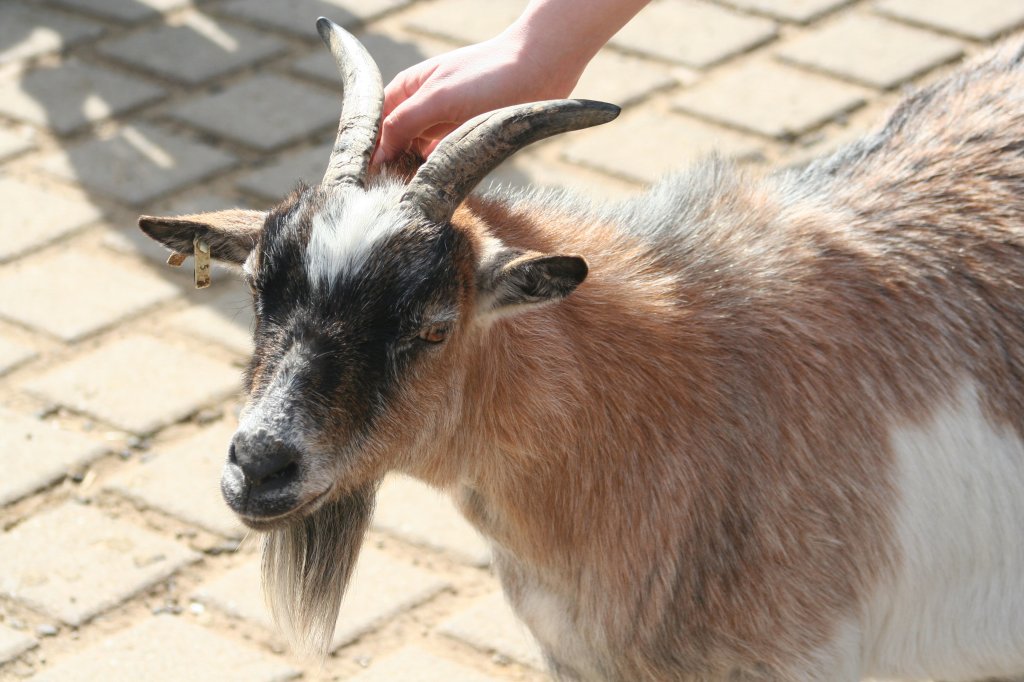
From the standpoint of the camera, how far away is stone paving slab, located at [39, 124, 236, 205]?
5.74m

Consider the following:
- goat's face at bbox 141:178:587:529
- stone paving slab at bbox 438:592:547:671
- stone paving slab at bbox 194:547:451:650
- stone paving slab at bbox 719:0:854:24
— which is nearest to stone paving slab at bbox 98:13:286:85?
stone paving slab at bbox 719:0:854:24

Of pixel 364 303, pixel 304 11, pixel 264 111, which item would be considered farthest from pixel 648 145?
pixel 364 303

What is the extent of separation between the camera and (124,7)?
22.8 ft

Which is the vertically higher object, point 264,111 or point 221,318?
point 264,111

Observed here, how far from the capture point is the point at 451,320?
3012mm

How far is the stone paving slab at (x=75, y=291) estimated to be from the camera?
16.6 feet

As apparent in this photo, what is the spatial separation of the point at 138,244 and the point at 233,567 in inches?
67.5

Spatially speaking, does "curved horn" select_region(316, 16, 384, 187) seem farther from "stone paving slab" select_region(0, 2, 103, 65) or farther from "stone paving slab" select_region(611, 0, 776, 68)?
"stone paving slab" select_region(0, 2, 103, 65)

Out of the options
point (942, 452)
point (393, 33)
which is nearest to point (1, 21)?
point (393, 33)

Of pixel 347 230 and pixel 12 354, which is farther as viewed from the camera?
pixel 12 354

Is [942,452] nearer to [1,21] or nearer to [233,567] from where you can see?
[233,567]

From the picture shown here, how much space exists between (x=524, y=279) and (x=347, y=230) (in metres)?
0.35

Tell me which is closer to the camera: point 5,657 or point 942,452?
point 942,452

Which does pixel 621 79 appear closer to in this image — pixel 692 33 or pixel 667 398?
pixel 692 33
